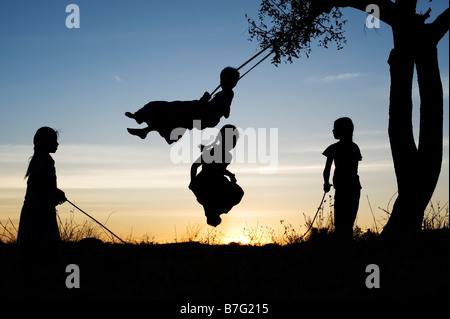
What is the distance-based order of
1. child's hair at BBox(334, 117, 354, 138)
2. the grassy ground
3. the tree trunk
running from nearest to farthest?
1. the grassy ground
2. the tree trunk
3. child's hair at BBox(334, 117, 354, 138)

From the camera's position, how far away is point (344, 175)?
10336mm

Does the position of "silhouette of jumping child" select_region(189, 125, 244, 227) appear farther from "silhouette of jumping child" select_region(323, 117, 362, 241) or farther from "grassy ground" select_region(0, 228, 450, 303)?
"silhouette of jumping child" select_region(323, 117, 362, 241)

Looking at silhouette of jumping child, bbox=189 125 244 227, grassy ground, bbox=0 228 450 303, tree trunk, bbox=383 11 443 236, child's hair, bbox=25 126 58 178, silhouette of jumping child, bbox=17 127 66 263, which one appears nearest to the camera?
grassy ground, bbox=0 228 450 303

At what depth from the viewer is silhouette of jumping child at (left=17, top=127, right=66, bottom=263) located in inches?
340

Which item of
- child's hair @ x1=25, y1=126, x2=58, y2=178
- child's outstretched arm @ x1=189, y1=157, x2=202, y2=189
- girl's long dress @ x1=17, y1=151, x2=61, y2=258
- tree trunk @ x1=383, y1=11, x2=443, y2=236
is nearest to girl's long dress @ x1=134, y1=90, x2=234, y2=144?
child's outstretched arm @ x1=189, y1=157, x2=202, y2=189

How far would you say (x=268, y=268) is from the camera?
834cm

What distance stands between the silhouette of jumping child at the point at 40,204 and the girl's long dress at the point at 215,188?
2409 mm

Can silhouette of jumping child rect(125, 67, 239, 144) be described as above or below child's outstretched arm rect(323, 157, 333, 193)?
above

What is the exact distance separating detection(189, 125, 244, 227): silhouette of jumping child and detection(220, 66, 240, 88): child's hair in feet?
3.35

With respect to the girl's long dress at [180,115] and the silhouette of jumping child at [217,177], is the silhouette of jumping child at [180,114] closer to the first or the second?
the girl's long dress at [180,115]

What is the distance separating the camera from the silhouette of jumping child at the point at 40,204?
865 centimetres

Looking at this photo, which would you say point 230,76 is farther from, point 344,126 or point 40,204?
point 40,204

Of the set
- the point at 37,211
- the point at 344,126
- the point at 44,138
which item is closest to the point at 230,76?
the point at 344,126

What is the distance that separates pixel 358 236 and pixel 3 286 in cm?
751
